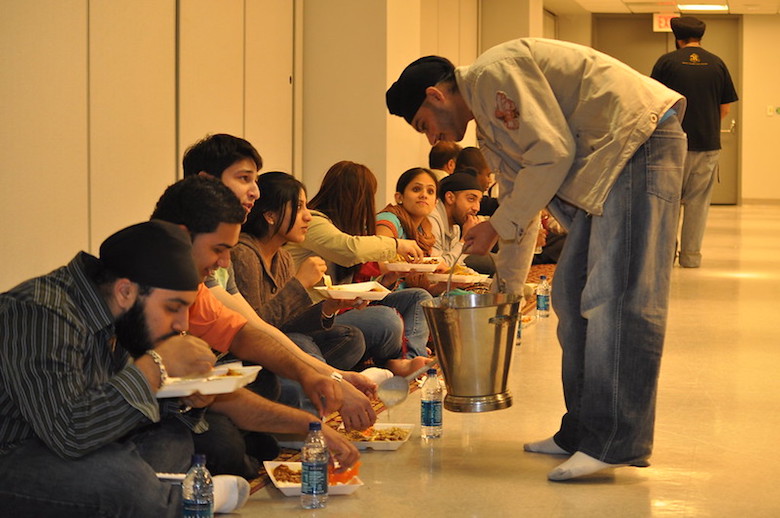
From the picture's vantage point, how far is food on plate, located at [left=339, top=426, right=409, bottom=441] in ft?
11.3

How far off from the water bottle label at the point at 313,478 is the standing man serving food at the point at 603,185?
67 centimetres

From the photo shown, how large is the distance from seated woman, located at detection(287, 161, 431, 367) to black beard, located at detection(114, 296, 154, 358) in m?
2.32

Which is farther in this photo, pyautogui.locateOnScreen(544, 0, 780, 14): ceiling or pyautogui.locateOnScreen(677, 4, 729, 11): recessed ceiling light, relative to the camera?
pyautogui.locateOnScreen(677, 4, 729, 11): recessed ceiling light

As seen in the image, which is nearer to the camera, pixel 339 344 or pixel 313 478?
pixel 313 478

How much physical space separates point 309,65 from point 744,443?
5794 millimetres

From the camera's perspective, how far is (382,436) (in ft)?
11.4

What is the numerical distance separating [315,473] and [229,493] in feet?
0.73

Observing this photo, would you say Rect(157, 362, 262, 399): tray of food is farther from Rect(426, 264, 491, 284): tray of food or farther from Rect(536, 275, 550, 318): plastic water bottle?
Rect(536, 275, 550, 318): plastic water bottle

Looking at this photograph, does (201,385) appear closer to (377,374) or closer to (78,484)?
(78,484)

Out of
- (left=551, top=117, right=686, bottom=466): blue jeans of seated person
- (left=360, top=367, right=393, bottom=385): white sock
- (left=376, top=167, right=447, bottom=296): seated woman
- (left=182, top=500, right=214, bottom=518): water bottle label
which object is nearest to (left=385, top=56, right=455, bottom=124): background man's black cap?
(left=551, top=117, right=686, bottom=466): blue jeans of seated person

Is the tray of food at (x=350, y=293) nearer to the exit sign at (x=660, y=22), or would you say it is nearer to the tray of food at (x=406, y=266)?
the tray of food at (x=406, y=266)

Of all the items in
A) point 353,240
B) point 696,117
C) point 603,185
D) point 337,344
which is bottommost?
point 337,344

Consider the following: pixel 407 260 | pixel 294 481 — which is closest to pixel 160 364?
pixel 294 481

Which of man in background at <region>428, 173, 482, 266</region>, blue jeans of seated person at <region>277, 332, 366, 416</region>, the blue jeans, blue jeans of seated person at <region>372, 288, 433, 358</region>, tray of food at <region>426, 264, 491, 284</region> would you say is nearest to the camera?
blue jeans of seated person at <region>277, 332, 366, 416</region>
